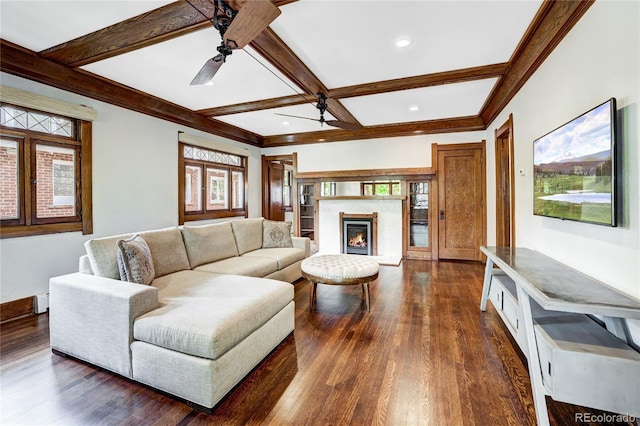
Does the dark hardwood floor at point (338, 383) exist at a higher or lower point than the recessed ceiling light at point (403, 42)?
lower

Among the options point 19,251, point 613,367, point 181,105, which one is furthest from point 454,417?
point 181,105

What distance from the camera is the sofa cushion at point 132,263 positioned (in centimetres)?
225

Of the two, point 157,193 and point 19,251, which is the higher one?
point 157,193

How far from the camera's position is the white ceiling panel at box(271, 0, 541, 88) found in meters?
2.20

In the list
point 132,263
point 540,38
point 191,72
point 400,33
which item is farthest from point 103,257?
point 540,38

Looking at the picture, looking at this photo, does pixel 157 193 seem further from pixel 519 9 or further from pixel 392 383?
pixel 519 9

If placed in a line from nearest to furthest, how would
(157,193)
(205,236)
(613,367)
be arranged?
(613,367) → (205,236) → (157,193)

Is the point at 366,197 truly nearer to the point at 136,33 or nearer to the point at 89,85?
the point at 136,33

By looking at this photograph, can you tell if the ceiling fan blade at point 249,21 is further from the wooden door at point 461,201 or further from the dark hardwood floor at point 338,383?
the wooden door at point 461,201

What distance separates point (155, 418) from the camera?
61.5 inches

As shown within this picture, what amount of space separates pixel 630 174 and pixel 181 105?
506 centimetres

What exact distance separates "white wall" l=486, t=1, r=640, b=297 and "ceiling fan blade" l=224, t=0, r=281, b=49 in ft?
6.44

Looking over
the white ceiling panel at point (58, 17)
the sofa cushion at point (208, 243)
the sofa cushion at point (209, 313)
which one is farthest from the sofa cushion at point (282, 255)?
the white ceiling panel at point (58, 17)

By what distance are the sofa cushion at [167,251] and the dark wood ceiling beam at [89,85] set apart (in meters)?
1.97
